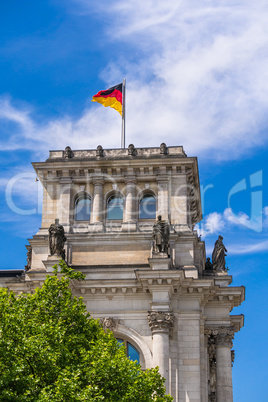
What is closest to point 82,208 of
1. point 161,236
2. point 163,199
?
point 163,199

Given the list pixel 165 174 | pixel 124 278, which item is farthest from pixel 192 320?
pixel 165 174

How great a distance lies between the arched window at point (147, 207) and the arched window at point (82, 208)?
3.63m

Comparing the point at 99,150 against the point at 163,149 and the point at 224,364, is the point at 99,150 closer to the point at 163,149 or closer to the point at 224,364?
the point at 163,149

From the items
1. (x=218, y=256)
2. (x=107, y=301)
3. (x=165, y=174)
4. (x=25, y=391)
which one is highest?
(x=165, y=174)

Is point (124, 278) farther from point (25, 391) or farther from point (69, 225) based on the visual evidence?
point (25, 391)

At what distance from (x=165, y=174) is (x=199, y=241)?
5.13 meters

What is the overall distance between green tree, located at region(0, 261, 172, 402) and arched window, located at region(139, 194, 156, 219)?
609 inches

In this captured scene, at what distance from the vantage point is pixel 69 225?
2312 inches

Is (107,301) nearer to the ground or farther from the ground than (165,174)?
nearer to the ground

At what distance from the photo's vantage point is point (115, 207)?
59438mm

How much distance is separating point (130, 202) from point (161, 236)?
5.24 meters

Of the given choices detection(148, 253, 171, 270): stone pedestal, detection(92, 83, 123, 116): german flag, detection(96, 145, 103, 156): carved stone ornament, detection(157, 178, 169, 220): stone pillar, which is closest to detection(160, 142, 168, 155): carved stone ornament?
detection(157, 178, 169, 220): stone pillar

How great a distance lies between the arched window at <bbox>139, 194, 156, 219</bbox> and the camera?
59.0m

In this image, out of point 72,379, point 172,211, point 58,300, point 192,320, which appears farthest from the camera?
point 172,211
